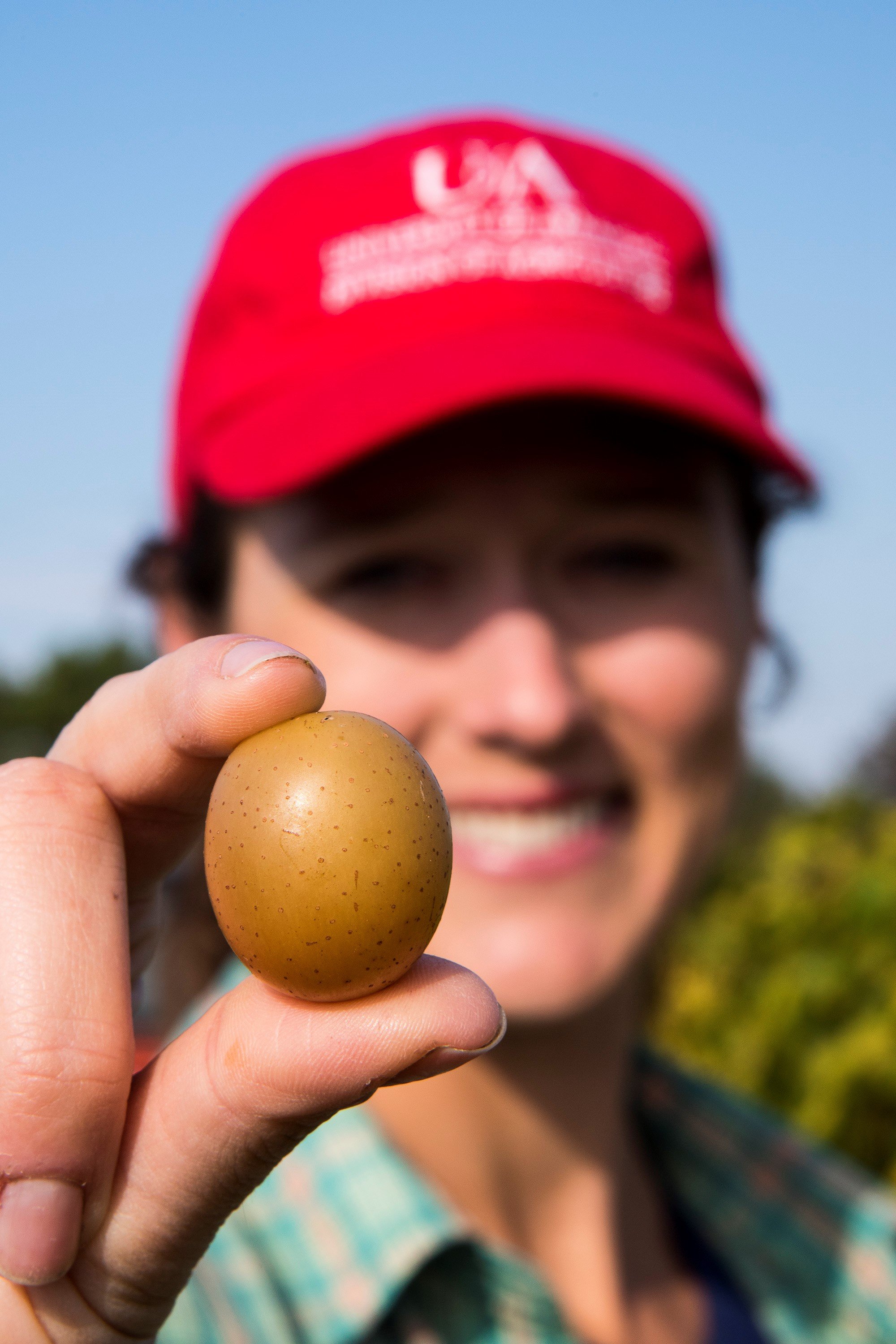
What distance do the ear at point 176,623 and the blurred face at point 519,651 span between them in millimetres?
428

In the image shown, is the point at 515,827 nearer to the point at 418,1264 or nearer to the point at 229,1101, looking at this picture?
the point at 418,1264

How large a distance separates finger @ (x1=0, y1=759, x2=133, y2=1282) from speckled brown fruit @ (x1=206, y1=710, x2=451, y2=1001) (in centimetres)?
12

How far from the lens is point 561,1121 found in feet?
8.46

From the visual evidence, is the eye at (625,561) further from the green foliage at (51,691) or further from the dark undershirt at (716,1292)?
the green foliage at (51,691)

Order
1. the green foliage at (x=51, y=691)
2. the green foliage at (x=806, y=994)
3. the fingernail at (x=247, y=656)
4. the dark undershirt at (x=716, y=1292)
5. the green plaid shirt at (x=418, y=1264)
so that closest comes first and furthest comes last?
1. the fingernail at (x=247, y=656)
2. the green plaid shirt at (x=418, y=1264)
3. the dark undershirt at (x=716, y=1292)
4. the green foliage at (x=806, y=994)
5. the green foliage at (x=51, y=691)

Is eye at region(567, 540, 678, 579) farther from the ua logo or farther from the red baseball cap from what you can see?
the ua logo

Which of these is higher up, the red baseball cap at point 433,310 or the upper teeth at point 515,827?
the red baseball cap at point 433,310

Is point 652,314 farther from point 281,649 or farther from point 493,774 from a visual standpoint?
point 281,649

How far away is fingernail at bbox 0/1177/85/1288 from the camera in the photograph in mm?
934

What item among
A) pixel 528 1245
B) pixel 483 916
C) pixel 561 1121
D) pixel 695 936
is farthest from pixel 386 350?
pixel 695 936

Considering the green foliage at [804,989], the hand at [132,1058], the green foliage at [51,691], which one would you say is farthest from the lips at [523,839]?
the green foliage at [51,691]

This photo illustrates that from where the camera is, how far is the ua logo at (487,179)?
8.33 feet

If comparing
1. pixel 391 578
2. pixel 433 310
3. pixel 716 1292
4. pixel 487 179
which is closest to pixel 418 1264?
pixel 716 1292

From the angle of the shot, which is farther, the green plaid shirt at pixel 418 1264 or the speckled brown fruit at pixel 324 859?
the green plaid shirt at pixel 418 1264
